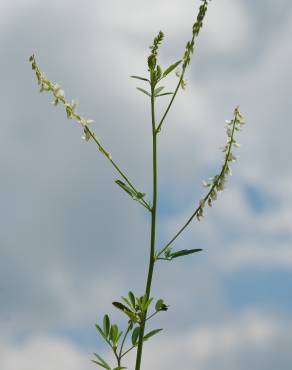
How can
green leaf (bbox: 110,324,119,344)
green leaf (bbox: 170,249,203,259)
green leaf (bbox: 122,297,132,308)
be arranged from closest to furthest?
green leaf (bbox: 170,249,203,259), green leaf (bbox: 122,297,132,308), green leaf (bbox: 110,324,119,344)

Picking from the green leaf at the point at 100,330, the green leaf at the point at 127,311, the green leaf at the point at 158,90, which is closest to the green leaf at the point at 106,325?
the green leaf at the point at 100,330

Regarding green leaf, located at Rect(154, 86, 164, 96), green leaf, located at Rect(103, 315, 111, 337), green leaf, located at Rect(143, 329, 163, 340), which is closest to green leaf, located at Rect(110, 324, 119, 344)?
green leaf, located at Rect(103, 315, 111, 337)

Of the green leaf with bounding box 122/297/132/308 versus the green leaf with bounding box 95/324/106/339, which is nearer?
the green leaf with bounding box 122/297/132/308

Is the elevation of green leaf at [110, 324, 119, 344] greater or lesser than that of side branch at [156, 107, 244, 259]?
lesser

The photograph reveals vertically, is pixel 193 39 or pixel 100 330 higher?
pixel 193 39

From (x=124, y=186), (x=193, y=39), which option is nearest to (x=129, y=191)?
(x=124, y=186)

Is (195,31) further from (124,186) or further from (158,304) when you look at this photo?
(158,304)

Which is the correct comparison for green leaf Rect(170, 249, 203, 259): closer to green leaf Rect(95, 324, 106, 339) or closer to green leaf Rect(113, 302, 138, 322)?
green leaf Rect(113, 302, 138, 322)

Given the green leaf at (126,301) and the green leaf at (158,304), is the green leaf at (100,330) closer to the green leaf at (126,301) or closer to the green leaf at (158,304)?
the green leaf at (126,301)

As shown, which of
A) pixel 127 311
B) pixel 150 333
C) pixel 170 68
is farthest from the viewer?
pixel 170 68

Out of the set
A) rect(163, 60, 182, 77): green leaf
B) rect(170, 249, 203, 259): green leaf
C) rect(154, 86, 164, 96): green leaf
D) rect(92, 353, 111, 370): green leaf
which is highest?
rect(163, 60, 182, 77): green leaf

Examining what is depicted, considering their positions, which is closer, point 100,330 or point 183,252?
point 183,252

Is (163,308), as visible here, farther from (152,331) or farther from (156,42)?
(156,42)

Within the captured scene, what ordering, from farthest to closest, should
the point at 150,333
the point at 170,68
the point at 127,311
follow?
1. the point at 170,68
2. the point at 150,333
3. the point at 127,311
